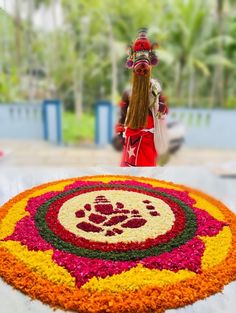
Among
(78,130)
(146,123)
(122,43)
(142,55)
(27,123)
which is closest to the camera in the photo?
(142,55)

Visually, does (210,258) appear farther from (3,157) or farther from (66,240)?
(3,157)

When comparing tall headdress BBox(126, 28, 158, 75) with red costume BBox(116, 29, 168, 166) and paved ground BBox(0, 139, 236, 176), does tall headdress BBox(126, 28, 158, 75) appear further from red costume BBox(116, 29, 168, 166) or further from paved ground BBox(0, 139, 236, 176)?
paved ground BBox(0, 139, 236, 176)

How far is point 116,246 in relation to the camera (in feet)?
6.20

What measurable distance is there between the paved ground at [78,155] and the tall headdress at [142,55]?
347cm

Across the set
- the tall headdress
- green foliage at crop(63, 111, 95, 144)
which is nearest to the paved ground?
green foliage at crop(63, 111, 95, 144)

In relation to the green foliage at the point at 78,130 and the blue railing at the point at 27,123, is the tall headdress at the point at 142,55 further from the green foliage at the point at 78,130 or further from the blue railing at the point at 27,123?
the green foliage at the point at 78,130

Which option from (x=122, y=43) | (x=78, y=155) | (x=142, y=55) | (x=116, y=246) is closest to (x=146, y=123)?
(x=142, y=55)

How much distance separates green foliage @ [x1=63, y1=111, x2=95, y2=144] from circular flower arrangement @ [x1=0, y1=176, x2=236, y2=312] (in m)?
6.98

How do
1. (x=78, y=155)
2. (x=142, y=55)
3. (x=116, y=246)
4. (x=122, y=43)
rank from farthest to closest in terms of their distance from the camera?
(x=122, y=43), (x=78, y=155), (x=142, y=55), (x=116, y=246)

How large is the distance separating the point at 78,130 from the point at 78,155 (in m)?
4.39

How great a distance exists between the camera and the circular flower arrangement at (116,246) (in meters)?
1.55

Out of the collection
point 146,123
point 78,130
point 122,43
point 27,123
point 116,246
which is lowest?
point 78,130

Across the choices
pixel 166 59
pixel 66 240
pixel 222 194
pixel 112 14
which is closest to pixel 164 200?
pixel 222 194

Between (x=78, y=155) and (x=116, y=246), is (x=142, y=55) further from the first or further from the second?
(x=78, y=155)
